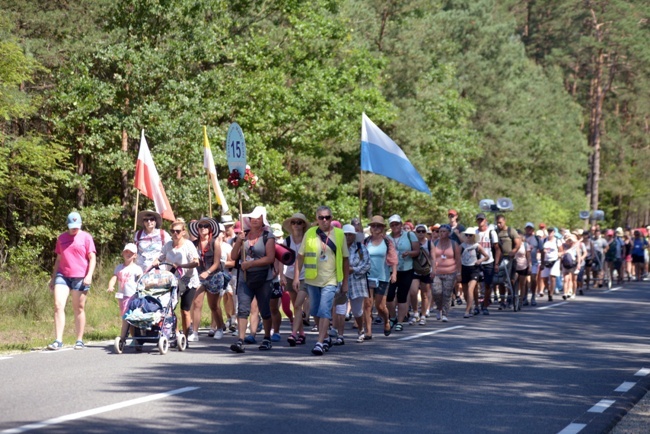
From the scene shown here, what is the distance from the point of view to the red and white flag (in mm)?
19859

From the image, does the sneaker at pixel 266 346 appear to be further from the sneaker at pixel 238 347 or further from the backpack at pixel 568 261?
the backpack at pixel 568 261

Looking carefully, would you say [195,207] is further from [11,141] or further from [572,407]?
[572,407]

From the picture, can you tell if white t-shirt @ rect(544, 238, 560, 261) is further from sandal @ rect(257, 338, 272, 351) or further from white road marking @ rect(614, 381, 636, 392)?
white road marking @ rect(614, 381, 636, 392)

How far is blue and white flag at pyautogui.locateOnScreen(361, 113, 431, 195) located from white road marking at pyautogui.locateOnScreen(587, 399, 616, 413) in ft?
32.9

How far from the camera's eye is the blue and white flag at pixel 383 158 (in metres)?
20.7

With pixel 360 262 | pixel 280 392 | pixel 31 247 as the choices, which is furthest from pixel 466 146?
pixel 280 392

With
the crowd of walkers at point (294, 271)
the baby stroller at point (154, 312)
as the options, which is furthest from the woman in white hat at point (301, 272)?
the baby stroller at point (154, 312)

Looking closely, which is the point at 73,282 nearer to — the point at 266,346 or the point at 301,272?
the point at 266,346

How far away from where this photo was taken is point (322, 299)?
47.2 ft

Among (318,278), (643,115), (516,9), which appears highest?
(516,9)

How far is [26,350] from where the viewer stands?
590 inches

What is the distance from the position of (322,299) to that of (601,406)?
4728mm

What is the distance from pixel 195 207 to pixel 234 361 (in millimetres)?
18675

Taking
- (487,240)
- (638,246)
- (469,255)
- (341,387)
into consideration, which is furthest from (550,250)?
(341,387)
